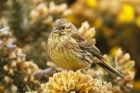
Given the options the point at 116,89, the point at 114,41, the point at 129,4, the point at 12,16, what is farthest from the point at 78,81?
the point at 129,4

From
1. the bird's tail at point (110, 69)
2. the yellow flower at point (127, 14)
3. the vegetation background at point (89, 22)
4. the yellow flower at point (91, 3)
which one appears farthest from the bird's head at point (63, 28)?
the yellow flower at point (91, 3)

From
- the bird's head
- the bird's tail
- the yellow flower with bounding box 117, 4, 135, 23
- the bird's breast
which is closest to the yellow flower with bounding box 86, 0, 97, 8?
the yellow flower with bounding box 117, 4, 135, 23

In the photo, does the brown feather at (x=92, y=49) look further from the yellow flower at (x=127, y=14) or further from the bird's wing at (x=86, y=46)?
the yellow flower at (x=127, y=14)

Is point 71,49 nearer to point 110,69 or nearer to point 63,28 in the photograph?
point 63,28

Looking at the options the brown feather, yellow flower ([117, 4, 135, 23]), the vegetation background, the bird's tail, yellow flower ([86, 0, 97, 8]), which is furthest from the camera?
yellow flower ([86, 0, 97, 8])

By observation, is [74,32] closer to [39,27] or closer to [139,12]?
[39,27]

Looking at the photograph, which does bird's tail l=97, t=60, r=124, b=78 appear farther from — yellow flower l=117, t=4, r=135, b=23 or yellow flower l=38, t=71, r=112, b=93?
yellow flower l=117, t=4, r=135, b=23

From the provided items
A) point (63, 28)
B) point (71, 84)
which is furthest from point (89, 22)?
point (71, 84)
